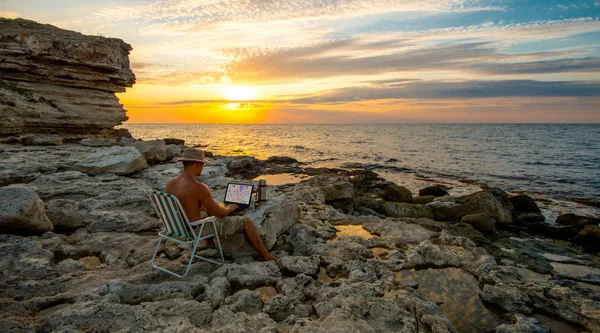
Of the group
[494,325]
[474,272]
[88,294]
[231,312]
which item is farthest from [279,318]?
[474,272]

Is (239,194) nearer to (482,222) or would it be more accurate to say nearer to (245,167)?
(482,222)

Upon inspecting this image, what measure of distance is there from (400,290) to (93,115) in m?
19.6

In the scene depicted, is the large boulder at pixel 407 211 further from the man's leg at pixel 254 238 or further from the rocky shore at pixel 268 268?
the man's leg at pixel 254 238

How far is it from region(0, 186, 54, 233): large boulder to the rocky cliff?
40.2 ft

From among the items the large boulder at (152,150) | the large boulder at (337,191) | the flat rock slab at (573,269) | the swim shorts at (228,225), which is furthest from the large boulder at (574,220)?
the large boulder at (152,150)

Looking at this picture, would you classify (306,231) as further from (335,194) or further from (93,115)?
(93,115)

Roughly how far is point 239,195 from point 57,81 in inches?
656

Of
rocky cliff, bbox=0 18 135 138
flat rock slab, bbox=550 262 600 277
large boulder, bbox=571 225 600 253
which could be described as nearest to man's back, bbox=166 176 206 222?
flat rock slab, bbox=550 262 600 277

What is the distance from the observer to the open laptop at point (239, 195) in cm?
634

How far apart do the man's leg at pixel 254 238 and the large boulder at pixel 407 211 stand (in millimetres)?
5878

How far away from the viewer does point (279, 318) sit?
13.7ft

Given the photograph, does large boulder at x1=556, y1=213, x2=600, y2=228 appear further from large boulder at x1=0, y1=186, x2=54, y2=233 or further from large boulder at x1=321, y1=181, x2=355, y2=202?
large boulder at x1=0, y1=186, x2=54, y2=233

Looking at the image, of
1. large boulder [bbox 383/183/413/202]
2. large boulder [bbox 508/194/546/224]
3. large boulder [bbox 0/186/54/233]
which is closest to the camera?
large boulder [bbox 0/186/54/233]

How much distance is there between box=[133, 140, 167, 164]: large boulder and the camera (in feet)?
44.1
